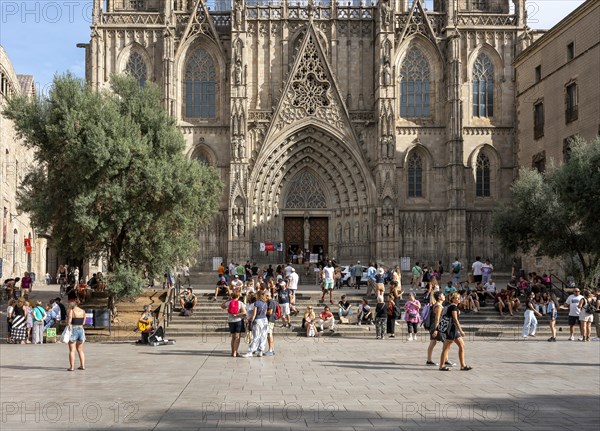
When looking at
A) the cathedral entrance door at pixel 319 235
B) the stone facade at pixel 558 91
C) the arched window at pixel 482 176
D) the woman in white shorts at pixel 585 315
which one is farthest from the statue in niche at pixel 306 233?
the woman in white shorts at pixel 585 315

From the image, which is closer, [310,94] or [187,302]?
[187,302]

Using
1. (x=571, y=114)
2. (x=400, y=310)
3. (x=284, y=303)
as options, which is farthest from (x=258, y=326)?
(x=571, y=114)

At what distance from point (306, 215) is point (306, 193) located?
1.41 meters

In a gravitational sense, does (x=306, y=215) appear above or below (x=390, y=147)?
below

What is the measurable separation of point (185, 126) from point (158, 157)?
17603 millimetres

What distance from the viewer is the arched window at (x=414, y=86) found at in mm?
49750

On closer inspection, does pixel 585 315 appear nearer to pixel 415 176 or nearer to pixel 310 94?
pixel 415 176

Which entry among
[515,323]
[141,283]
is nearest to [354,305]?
[515,323]

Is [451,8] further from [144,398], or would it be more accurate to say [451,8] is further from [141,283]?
[144,398]

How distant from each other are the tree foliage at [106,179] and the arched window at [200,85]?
56.3ft

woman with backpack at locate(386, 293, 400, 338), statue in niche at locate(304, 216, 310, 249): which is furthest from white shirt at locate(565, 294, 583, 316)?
statue in niche at locate(304, 216, 310, 249)

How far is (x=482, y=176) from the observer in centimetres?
4959

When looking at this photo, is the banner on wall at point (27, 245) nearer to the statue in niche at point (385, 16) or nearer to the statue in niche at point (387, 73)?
the statue in niche at point (387, 73)

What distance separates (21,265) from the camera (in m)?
47.7
